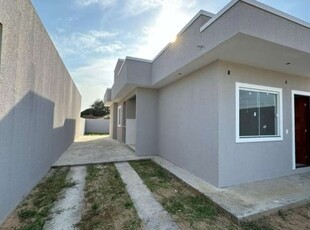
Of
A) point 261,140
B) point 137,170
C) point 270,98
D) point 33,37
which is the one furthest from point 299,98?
point 33,37

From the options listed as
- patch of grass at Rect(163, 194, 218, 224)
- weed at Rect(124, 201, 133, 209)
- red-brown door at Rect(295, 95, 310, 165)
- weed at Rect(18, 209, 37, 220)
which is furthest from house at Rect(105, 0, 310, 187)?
weed at Rect(18, 209, 37, 220)

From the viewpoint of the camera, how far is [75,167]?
21.3ft

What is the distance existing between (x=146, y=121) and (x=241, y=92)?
182 inches

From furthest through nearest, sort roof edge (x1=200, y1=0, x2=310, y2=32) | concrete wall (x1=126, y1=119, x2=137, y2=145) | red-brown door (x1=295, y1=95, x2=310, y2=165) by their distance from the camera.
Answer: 1. concrete wall (x1=126, y1=119, x2=137, y2=145)
2. red-brown door (x1=295, y1=95, x2=310, y2=165)
3. roof edge (x1=200, y1=0, x2=310, y2=32)

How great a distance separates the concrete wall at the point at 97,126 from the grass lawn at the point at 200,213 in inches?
798

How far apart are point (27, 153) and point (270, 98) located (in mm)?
6492

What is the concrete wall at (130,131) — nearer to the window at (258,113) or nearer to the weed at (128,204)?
the window at (258,113)

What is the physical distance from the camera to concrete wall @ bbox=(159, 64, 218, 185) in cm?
470

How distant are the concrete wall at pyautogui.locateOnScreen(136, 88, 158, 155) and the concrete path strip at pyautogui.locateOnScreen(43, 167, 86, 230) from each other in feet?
12.2

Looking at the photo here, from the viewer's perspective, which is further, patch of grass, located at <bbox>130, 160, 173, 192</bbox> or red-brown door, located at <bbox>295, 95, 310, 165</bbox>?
red-brown door, located at <bbox>295, 95, 310, 165</bbox>

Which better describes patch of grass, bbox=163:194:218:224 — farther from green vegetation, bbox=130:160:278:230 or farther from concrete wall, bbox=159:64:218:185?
concrete wall, bbox=159:64:218:185

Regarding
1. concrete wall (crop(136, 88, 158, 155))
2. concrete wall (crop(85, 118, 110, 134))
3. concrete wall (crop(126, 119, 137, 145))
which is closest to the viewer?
concrete wall (crop(136, 88, 158, 155))

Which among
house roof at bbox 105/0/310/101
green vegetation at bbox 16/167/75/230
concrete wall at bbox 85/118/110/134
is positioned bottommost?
green vegetation at bbox 16/167/75/230

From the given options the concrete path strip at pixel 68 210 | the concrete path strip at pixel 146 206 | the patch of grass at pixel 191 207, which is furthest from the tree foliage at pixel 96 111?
the patch of grass at pixel 191 207
